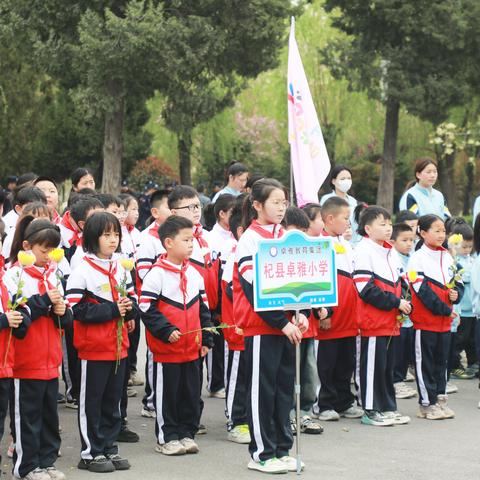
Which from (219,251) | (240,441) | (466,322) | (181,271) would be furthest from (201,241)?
(466,322)

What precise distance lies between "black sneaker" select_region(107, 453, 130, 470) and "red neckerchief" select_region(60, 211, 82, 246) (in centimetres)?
217

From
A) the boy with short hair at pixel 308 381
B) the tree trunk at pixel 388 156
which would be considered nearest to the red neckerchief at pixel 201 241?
the boy with short hair at pixel 308 381

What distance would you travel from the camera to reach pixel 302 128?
11.1 m

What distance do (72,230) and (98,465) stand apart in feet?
8.50

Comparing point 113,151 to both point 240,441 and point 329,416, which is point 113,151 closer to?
point 329,416

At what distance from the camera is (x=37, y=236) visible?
277 inches

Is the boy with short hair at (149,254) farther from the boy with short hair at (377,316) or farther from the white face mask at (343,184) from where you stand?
the white face mask at (343,184)

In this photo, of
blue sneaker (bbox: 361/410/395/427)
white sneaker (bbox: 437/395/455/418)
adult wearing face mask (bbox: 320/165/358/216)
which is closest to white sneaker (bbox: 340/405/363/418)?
blue sneaker (bbox: 361/410/395/427)

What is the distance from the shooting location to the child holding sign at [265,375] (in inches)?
280

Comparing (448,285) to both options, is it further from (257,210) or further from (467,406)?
(257,210)

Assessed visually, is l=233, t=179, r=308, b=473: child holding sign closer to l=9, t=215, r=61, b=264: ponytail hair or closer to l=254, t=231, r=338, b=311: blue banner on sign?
l=254, t=231, r=338, b=311: blue banner on sign

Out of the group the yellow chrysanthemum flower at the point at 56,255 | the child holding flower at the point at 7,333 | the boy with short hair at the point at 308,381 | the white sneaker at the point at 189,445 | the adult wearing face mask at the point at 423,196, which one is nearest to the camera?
the child holding flower at the point at 7,333

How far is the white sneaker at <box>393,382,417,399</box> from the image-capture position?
1016 centimetres

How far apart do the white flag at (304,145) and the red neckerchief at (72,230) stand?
2.59 metres
